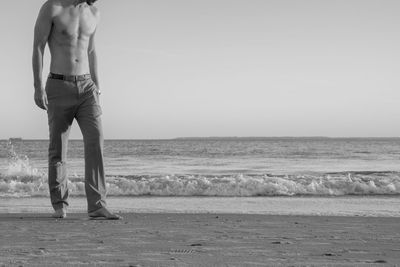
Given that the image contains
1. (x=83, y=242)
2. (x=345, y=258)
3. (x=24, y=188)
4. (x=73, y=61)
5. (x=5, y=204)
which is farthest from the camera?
(x=24, y=188)

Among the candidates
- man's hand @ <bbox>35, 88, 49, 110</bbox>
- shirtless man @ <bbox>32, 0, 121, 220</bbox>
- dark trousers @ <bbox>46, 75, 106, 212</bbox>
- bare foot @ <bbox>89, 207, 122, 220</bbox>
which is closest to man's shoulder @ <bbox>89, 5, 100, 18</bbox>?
shirtless man @ <bbox>32, 0, 121, 220</bbox>

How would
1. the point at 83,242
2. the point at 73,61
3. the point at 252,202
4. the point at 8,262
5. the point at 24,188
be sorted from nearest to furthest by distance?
1. the point at 8,262
2. the point at 83,242
3. the point at 73,61
4. the point at 252,202
5. the point at 24,188

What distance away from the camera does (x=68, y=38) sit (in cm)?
529

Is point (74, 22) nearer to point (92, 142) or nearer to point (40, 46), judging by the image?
point (40, 46)

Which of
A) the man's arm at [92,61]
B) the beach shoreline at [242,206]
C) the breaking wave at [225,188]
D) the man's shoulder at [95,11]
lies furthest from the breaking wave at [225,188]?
the man's shoulder at [95,11]

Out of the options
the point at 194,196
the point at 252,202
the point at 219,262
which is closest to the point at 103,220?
the point at 219,262

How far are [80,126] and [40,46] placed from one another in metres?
0.77

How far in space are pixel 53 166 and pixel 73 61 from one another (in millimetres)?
936

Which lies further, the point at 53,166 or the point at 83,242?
the point at 53,166

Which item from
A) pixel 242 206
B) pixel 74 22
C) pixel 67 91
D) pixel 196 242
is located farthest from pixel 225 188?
pixel 196 242

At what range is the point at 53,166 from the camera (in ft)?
17.6

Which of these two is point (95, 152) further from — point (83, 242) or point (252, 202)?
point (252, 202)

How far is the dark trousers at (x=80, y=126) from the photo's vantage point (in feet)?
17.3

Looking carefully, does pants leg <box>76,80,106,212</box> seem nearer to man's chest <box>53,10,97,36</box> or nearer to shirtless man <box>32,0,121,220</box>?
shirtless man <box>32,0,121,220</box>
